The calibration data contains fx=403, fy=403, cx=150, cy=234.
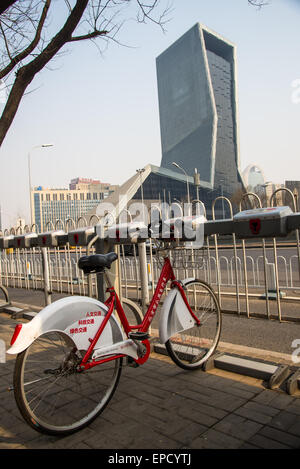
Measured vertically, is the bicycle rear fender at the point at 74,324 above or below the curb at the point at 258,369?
above

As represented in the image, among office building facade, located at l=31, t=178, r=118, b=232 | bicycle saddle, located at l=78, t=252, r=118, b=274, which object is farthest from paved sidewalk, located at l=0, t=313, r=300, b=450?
office building facade, located at l=31, t=178, r=118, b=232

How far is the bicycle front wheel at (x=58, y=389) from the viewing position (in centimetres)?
253

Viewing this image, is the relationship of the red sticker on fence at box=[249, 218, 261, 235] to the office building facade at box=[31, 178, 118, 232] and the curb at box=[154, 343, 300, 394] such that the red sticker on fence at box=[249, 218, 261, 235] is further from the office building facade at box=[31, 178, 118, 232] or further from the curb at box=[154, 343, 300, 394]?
the office building facade at box=[31, 178, 118, 232]

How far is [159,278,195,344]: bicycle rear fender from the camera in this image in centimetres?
346

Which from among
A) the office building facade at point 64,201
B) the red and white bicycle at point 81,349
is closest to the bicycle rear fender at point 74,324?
the red and white bicycle at point 81,349

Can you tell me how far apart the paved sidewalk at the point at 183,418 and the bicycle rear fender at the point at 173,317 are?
45 cm

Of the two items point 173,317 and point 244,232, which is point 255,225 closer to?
point 244,232

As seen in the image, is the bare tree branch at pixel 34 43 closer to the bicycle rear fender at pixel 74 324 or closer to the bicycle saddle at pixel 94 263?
the bicycle saddle at pixel 94 263

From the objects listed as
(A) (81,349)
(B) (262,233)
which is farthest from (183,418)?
(B) (262,233)

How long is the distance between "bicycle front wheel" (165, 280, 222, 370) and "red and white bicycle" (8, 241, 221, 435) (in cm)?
3

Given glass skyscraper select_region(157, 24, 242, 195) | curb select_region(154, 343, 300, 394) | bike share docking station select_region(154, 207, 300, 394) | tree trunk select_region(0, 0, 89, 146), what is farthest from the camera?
glass skyscraper select_region(157, 24, 242, 195)

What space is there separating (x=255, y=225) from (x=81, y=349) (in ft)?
5.84
